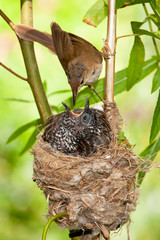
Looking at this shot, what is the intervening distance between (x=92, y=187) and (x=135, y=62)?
2.95ft

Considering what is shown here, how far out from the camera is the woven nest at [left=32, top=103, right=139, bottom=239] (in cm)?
244

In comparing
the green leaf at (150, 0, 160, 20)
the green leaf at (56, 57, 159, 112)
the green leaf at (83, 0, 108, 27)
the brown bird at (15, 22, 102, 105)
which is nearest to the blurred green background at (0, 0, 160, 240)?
the brown bird at (15, 22, 102, 105)

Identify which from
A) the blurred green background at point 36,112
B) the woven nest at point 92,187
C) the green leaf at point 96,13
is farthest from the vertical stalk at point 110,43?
the blurred green background at point 36,112

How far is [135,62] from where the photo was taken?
280 centimetres

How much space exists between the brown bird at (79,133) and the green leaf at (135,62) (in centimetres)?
39

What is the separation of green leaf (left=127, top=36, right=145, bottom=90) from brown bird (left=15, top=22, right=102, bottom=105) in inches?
16.7

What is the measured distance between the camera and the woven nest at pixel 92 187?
2439mm

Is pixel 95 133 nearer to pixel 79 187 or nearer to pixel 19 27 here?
pixel 79 187

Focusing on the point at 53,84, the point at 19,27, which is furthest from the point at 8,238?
the point at 19,27

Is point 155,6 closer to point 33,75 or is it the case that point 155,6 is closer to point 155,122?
point 155,122

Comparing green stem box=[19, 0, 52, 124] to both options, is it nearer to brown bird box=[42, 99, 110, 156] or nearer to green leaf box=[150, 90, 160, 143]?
brown bird box=[42, 99, 110, 156]

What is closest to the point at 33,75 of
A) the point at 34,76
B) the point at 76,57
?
the point at 34,76

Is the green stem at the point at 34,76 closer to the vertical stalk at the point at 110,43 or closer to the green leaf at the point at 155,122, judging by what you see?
the vertical stalk at the point at 110,43

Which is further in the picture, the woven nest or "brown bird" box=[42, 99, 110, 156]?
"brown bird" box=[42, 99, 110, 156]
